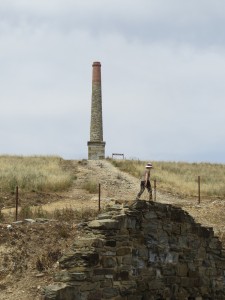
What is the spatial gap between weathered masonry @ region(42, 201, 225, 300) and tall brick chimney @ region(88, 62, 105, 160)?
32953 millimetres

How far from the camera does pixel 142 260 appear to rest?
11000mm

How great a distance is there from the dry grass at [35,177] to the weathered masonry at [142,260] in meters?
14.8

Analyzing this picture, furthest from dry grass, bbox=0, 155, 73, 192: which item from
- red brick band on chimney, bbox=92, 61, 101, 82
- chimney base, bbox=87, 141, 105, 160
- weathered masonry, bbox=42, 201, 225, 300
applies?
weathered masonry, bbox=42, 201, 225, 300

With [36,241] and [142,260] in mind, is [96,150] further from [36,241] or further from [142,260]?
[142,260]

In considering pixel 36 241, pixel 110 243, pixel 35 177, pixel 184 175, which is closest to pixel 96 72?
pixel 184 175

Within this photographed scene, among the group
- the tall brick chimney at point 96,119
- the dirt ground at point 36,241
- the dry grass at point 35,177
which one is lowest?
the dirt ground at point 36,241

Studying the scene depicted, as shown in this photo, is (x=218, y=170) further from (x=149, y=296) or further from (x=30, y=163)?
(x=149, y=296)

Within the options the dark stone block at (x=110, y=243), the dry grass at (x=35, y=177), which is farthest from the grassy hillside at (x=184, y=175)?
the dark stone block at (x=110, y=243)

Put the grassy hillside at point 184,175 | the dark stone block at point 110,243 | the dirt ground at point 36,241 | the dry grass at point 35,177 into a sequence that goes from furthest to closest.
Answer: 1. the grassy hillside at point 184,175
2. the dry grass at point 35,177
3. the dirt ground at point 36,241
4. the dark stone block at point 110,243

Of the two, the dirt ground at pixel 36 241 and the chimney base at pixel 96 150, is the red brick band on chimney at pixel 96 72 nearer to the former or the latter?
the chimney base at pixel 96 150

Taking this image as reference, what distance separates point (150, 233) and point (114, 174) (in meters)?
23.2

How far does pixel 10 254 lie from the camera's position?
1405 cm

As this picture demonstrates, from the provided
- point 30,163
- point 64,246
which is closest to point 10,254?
point 64,246

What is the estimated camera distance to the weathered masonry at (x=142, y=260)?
10086 mm
